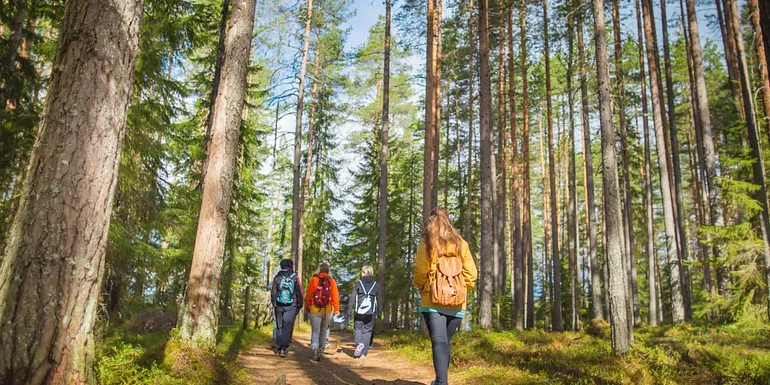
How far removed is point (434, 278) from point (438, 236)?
49cm

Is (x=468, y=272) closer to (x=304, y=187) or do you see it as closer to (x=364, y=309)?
(x=364, y=309)

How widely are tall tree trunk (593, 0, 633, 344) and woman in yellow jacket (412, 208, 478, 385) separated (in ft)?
18.3

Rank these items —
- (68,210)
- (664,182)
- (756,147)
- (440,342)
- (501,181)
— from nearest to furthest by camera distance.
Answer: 1. (68,210)
2. (440,342)
3. (756,147)
4. (664,182)
5. (501,181)

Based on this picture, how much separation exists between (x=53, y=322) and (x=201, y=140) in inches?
408

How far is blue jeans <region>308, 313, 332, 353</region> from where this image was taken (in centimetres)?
968

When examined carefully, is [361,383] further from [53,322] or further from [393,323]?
[393,323]

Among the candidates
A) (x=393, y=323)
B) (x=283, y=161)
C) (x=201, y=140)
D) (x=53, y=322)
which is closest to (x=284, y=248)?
(x=283, y=161)

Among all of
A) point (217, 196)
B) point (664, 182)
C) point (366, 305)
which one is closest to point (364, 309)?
point (366, 305)

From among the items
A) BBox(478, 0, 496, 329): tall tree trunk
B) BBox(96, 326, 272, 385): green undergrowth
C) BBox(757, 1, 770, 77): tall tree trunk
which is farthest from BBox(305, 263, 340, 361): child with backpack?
BBox(757, 1, 770, 77): tall tree trunk

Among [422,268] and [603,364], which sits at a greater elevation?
[422,268]

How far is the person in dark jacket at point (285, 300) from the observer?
9.32 m

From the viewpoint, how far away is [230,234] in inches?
573

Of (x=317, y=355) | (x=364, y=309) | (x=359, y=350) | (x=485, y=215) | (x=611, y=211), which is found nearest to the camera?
(x=317, y=355)

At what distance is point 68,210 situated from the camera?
3.47 meters
